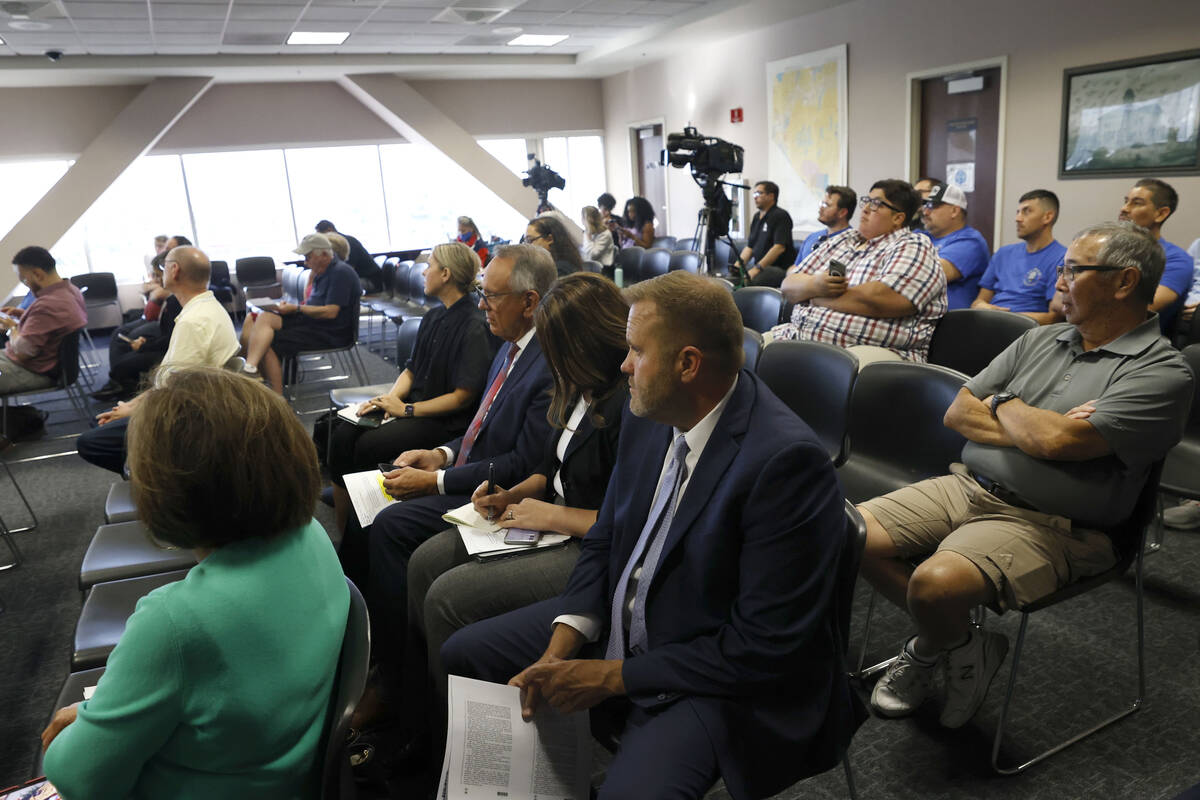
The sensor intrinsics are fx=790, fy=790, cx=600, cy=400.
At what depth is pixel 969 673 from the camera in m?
1.95

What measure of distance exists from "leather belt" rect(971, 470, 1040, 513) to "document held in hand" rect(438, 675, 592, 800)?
128 centimetres

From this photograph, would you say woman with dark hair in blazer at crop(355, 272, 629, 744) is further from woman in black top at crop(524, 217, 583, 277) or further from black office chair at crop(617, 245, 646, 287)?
black office chair at crop(617, 245, 646, 287)

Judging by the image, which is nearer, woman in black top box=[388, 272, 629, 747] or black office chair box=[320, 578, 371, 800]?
black office chair box=[320, 578, 371, 800]

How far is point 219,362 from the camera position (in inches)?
139

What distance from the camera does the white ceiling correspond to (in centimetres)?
642

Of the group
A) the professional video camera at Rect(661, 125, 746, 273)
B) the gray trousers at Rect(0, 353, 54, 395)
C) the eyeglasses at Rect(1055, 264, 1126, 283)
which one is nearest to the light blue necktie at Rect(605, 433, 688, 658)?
the eyeglasses at Rect(1055, 264, 1126, 283)

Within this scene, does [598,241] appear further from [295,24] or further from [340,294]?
[295,24]

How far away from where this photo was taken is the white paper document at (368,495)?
7.68ft

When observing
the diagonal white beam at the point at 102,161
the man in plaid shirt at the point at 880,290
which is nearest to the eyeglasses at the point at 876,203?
the man in plaid shirt at the point at 880,290

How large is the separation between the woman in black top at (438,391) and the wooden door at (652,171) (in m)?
7.82

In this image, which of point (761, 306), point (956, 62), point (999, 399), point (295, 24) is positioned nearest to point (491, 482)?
point (999, 399)

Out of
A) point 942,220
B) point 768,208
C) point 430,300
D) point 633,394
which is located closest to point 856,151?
point 768,208

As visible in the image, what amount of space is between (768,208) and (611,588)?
582 centimetres

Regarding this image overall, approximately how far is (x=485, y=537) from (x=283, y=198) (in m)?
10.4
